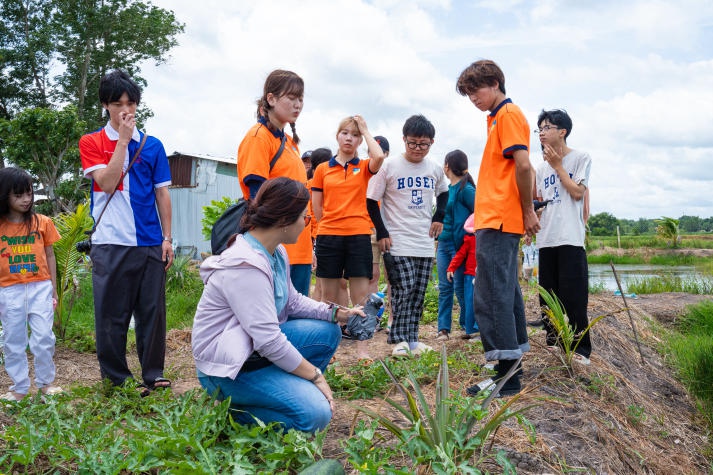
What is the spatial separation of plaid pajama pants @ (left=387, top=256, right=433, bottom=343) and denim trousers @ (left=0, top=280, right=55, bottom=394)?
246 centimetres

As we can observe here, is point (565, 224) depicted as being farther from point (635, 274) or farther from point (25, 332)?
point (635, 274)

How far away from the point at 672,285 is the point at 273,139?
959cm

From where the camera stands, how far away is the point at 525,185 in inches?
127

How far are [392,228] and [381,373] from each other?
4.32 feet

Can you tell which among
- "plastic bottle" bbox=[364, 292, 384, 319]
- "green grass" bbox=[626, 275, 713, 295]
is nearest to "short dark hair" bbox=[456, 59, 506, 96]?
"plastic bottle" bbox=[364, 292, 384, 319]

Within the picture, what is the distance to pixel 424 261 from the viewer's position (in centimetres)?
457

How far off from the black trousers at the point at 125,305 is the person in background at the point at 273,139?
0.82m

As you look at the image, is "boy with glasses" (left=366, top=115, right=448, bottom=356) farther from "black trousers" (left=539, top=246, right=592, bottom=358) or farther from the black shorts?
"black trousers" (left=539, top=246, right=592, bottom=358)

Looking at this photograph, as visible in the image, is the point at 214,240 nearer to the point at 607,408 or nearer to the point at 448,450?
the point at 448,450

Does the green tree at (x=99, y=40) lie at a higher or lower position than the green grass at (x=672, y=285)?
higher

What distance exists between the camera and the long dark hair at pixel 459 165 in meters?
5.23

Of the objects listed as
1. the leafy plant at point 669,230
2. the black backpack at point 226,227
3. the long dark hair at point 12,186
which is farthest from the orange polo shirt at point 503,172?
the leafy plant at point 669,230

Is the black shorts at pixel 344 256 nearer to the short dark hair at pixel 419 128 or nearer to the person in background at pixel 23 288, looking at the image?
the short dark hair at pixel 419 128

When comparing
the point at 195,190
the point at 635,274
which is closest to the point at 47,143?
the point at 195,190
